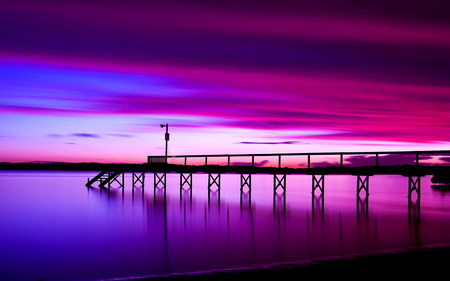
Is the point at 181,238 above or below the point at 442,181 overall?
Result: above

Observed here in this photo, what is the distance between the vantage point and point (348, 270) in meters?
7.55

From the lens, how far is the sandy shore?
23.3ft

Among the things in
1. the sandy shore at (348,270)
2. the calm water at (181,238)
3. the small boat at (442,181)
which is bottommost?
the small boat at (442,181)

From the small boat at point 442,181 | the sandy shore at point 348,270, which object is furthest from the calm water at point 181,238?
the small boat at point 442,181

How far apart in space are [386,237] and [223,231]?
6841 mm

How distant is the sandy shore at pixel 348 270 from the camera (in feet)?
23.3

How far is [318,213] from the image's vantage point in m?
28.1

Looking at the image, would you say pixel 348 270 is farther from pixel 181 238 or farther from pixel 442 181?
pixel 442 181

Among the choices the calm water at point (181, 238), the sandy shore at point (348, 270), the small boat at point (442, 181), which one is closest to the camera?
the sandy shore at point (348, 270)

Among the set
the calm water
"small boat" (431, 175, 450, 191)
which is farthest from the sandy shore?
"small boat" (431, 175, 450, 191)

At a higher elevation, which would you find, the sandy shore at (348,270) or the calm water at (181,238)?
the sandy shore at (348,270)

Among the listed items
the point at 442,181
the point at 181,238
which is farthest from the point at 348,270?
the point at 442,181

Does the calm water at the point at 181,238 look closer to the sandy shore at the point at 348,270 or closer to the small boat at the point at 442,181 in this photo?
the sandy shore at the point at 348,270

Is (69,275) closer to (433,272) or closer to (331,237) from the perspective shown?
(433,272)
